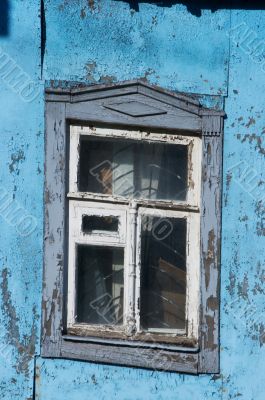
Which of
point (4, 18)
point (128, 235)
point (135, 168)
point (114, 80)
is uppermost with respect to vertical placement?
point (4, 18)

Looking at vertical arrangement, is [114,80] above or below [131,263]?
above

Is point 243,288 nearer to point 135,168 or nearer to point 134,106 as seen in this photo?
A: point 135,168

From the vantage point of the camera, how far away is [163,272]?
6.57m

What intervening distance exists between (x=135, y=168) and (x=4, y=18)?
1145mm

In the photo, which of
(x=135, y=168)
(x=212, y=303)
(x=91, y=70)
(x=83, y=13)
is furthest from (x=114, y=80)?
(x=212, y=303)

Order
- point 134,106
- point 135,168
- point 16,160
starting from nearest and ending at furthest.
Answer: point 16,160 < point 134,106 < point 135,168

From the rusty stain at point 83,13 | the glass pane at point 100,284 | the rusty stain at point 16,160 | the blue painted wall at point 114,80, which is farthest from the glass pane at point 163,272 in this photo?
the rusty stain at point 83,13

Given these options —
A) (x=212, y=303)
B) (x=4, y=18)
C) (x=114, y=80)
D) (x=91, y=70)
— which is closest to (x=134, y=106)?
(x=114, y=80)

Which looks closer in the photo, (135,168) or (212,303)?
(212,303)

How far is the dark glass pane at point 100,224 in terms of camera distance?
651 cm

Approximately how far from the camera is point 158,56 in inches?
257

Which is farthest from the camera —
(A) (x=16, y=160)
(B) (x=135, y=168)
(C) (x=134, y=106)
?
(B) (x=135, y=168)

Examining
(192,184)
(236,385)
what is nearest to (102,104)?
(192,184)

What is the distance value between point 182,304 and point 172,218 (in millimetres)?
501
